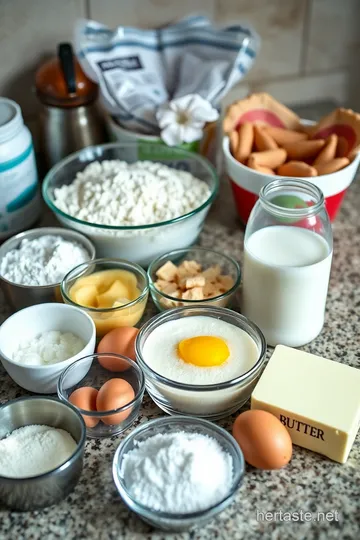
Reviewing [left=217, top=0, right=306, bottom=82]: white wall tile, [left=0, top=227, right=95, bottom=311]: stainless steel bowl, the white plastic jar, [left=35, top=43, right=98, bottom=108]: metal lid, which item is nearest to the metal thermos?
[left=35, top=43, right=98, bottom=108]: metal lid

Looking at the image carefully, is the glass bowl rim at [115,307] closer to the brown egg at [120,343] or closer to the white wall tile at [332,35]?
the brown egg at [120,343]

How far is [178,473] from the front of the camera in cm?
79

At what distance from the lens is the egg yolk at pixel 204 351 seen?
94cm

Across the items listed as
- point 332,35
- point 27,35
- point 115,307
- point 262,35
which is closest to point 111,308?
point 115,307

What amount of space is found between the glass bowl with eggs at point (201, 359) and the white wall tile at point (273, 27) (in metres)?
0.79

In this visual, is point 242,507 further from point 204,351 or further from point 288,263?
point 288,263

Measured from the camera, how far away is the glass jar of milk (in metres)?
0.98

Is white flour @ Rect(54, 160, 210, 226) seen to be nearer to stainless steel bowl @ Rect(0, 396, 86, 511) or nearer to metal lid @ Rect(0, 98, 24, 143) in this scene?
metal lid @ Rect(0, 98, 24, 143)

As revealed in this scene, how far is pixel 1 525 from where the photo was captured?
2.66ft

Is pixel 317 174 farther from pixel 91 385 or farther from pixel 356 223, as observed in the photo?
pixel 91 385

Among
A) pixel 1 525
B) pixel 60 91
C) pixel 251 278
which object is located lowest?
pixel 1 525

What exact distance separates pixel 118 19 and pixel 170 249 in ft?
1.81

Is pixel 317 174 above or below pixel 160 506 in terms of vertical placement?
above

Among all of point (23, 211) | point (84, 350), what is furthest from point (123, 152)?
point (84, 350)
